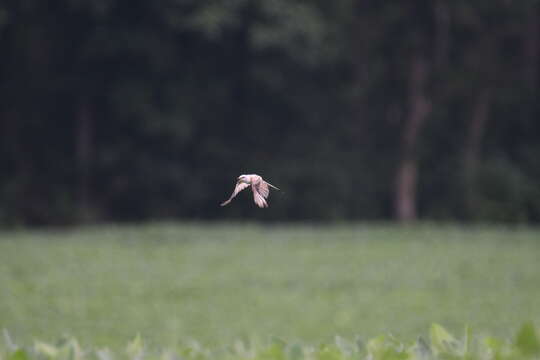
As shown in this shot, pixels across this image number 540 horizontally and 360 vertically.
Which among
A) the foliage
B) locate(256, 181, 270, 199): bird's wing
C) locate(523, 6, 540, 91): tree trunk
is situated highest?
locate(523, 6, 540, 91): tree trunk

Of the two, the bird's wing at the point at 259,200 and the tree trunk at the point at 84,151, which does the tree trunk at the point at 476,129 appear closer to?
the tree trunk at the point at 84,151

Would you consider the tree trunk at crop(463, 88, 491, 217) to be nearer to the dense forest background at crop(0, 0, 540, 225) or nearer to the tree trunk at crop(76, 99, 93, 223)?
the dense forest background at crop(0, 0, 540, 225)

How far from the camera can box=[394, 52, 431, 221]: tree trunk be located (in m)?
18.9

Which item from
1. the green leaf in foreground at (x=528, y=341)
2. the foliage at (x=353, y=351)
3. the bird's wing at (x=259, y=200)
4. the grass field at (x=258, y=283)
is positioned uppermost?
the bird's wing at (x=259, y=200)

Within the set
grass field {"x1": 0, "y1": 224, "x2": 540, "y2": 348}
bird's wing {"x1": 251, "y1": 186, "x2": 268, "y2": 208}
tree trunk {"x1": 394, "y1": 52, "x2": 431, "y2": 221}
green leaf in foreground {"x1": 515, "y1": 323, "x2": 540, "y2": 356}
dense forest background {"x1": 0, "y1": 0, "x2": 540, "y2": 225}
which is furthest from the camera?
tree trunk {"x1": 394, "y1": 52, "x2": 431, "y2": 221}

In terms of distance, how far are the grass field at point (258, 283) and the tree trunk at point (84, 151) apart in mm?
3624

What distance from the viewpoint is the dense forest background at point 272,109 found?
1752 cm

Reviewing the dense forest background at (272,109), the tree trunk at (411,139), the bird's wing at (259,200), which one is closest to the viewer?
the bird's wing at (259,200)

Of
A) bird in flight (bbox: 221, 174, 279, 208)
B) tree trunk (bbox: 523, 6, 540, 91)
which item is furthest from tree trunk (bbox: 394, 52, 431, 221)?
bird in flight (bbox: 221, 174, 279, 208)

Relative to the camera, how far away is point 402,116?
65.6 ft

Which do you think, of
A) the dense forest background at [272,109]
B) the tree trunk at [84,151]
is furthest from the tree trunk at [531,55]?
the tree trunk at [84,151]

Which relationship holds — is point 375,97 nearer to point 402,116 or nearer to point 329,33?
point 402,116

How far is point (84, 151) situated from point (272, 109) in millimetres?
5070

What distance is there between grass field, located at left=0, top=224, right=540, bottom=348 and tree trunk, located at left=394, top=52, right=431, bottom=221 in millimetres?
4603
